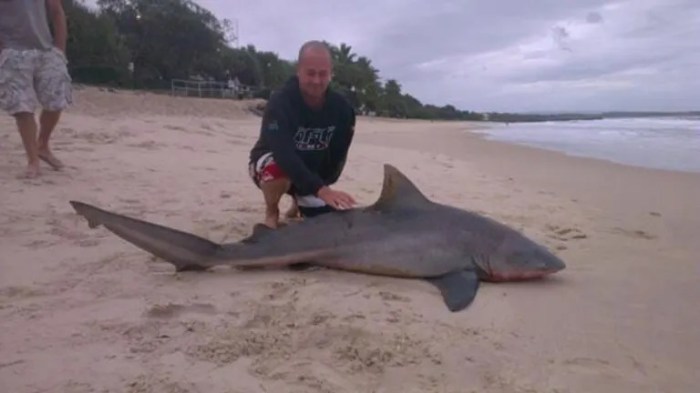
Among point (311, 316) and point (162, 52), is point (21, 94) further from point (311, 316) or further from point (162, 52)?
point (162, 52)

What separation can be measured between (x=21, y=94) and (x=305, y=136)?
308 cm

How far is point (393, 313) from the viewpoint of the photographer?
3064mm

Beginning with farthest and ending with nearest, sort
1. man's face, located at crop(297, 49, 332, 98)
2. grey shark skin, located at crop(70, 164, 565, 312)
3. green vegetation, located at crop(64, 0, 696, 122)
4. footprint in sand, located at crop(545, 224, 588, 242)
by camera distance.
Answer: green vegetation, located at crop(64, 0, 696, 122) < footprint in sand, located at crop(545, 224, 588, 242) < man's face, located at crop(297, 49, 332, 98) < grey shark skin, located at crop(70, 164, 565, 312)

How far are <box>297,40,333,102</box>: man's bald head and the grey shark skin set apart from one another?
818 millimetres

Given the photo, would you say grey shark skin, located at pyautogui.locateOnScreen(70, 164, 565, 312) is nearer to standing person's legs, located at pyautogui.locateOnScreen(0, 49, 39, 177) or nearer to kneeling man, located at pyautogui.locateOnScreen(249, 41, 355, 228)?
kneeling man, located at pyautogui.locateOnScreen(249, 41, 355, 228)

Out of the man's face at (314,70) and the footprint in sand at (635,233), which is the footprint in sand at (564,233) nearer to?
the footprint in sand at (635,233)

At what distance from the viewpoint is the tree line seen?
123 ft

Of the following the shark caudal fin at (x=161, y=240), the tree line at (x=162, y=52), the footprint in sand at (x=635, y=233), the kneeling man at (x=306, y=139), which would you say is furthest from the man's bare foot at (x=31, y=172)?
the tree line at (x=162, y=52)

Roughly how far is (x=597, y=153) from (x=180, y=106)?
1648 cm

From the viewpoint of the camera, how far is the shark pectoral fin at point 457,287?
128 inches

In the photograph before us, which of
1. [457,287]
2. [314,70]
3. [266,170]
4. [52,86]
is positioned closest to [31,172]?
[52,86]

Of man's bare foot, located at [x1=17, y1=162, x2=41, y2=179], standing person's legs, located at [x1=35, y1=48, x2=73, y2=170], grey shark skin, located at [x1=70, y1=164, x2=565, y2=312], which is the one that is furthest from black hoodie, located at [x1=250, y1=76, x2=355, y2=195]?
standing person's legs, located at [x1=35, y1=48, x2=73, y2=170]

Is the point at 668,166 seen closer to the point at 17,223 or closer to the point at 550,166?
the point at 550,166

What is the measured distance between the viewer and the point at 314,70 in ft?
13.5
